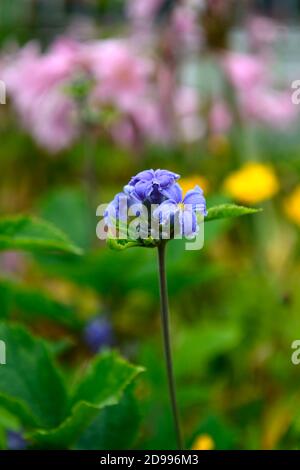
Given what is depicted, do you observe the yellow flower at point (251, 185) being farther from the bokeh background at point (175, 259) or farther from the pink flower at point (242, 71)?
the pink flower at point (242, 71)

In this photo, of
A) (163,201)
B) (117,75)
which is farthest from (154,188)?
(117,75)

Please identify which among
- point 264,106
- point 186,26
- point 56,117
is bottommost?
point 56,117

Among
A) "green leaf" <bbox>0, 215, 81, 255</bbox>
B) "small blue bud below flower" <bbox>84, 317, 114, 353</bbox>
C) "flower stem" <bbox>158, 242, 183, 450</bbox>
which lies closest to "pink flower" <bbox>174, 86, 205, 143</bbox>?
"small blue bud below flower" <bbox>84, 317, 114, 353</bbox>

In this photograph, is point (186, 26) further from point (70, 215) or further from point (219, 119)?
point (70, 215)

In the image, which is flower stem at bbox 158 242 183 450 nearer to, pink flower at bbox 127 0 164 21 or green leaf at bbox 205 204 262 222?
green leaf at bbox 205 204 262 222

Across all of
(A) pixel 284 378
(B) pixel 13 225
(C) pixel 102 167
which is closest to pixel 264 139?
(C) pixel 102 167
